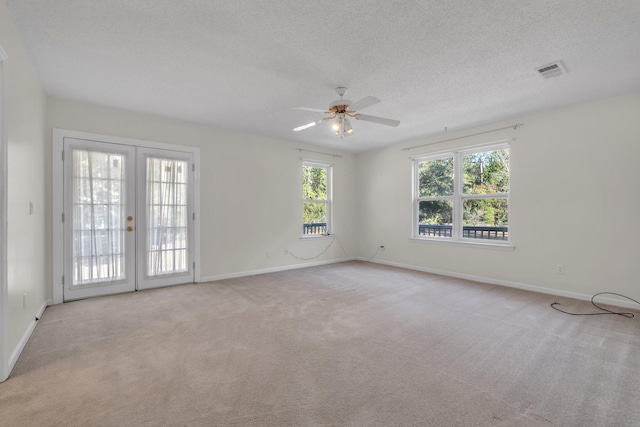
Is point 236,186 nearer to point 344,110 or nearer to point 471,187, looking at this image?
point 344,110

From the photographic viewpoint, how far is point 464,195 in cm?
511

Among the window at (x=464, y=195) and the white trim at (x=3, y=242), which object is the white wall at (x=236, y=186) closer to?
the white trim at (x=3, y=242)

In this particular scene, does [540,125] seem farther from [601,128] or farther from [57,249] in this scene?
[57,249]

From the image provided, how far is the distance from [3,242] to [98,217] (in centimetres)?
214

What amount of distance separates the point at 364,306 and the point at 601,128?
375 cm

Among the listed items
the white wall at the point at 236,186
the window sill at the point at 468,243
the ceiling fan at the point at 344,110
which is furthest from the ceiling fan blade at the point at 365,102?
the window sill at the point at 468,243

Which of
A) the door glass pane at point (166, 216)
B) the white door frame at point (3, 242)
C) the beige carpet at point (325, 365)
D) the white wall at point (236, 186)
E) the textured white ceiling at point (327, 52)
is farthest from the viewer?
the door glass pane at point (166, 216)

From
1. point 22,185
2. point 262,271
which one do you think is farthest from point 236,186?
point 22,185

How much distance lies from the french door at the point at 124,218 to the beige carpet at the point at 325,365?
0.53 m

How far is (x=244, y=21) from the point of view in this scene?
7.15ft

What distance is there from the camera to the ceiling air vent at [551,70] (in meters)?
2.80

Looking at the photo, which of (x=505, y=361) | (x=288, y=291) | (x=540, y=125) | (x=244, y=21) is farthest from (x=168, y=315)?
(x=540, y=125)

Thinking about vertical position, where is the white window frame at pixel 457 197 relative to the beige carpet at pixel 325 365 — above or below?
above

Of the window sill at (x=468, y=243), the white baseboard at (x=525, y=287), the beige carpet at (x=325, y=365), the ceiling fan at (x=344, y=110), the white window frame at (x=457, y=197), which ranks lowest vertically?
the beige carpet at (x=325, y=365)
